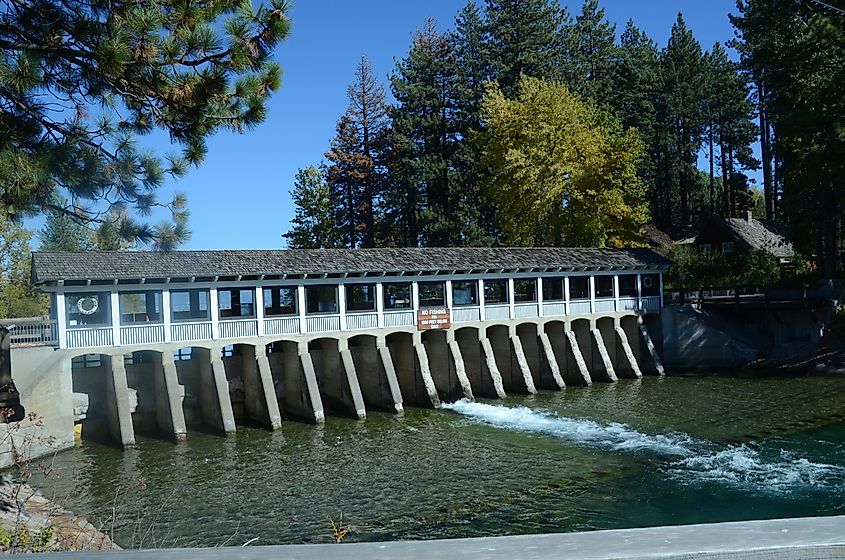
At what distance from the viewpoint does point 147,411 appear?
26.7 metres

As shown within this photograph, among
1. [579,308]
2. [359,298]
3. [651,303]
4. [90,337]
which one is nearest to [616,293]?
[651,303]

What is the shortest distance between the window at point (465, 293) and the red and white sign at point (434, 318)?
1.41 meters

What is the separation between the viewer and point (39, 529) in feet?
36.7

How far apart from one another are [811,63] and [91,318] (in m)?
35.0

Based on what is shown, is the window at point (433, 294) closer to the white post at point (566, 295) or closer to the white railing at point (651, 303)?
the white post at point (566, 295)

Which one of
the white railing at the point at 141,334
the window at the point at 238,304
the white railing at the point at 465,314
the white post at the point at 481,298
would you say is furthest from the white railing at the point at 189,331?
the white post at the point at 481,298

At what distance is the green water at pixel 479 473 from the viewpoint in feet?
51.0

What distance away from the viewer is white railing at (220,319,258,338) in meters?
26.4

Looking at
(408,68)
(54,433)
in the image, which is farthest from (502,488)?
(408,68)

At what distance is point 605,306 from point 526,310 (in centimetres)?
503

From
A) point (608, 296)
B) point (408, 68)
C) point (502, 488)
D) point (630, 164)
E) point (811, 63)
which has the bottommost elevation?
point (502, 488)

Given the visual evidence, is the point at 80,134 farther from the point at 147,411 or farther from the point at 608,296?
the point at 608,296

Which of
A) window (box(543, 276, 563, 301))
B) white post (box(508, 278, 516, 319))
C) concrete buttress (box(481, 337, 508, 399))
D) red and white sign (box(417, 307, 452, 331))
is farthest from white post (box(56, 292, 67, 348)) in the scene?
window (box(543, 276, 563, 301))

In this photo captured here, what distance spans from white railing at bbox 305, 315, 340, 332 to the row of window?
1161mm
